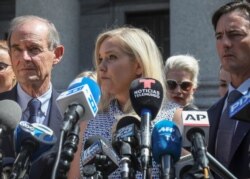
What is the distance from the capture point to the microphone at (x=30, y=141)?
242 cm

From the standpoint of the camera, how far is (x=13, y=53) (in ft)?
12.3

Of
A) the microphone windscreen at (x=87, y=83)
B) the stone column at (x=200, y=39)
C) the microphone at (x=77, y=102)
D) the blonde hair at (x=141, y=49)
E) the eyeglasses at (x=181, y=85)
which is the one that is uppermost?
the stone column at (x=200, y=39)

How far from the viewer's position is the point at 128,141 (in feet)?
8.14

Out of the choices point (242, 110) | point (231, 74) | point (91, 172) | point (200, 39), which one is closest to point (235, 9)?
point (231, 74)

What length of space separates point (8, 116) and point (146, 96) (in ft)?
1.91

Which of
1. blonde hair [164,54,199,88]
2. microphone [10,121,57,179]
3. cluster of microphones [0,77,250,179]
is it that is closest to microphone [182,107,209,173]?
cluster of microphones [0,77,250,179]

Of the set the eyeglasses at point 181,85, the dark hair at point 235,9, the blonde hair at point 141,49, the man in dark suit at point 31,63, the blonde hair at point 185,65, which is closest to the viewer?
the blonde hair at point 141,49

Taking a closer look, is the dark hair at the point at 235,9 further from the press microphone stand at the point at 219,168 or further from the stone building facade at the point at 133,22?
the stone building facade at the point at 133,22

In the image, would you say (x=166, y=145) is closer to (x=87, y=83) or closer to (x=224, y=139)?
(x=87, y=83)

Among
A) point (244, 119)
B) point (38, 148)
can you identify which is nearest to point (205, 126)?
point (244, 119)

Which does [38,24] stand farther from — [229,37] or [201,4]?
[201,4]

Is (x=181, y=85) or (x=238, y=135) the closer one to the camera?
(x=238, y=135)

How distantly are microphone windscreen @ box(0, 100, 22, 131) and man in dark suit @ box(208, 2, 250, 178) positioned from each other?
107 centimetres

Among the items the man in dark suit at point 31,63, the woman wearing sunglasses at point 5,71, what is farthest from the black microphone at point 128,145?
the woman wearing sunglasses at point 5,71
